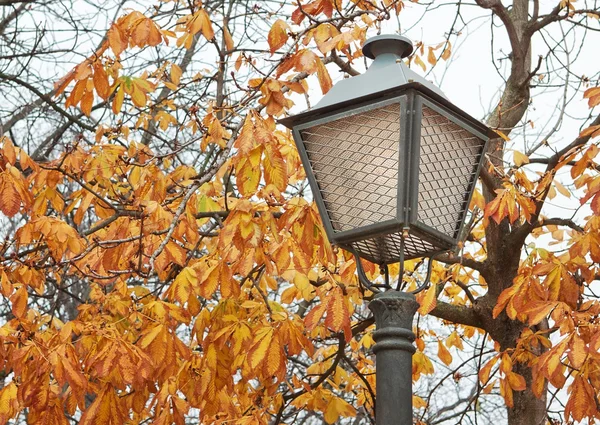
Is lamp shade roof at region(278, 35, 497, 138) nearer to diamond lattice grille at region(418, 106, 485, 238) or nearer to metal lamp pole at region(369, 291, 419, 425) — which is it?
diamond lattice grille at region(418, 106, 485, 238)

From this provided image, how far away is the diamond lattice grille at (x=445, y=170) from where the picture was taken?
2701 millimetres

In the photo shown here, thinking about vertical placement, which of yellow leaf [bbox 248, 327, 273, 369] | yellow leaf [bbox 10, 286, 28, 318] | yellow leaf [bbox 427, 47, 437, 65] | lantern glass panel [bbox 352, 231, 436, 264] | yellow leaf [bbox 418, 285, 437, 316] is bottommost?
lantern glass panel [bbox 352, 231, 436, 264]

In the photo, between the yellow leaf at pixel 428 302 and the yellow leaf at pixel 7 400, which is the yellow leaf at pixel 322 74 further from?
the yellow leaf at pixel 7 400

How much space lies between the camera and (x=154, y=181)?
543 cm

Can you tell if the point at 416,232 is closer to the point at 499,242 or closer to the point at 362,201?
the point at 362,201

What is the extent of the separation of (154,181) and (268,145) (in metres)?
1.82

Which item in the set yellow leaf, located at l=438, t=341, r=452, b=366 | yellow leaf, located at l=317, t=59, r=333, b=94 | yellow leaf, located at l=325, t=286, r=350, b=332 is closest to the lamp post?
yellow leaf, located at l=325, t=286, r=350, b=332

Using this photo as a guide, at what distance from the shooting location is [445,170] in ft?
9.16

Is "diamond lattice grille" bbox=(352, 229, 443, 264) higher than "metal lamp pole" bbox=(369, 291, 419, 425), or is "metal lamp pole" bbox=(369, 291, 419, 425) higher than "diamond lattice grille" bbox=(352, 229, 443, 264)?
"diamond lattice grille" bbox=(352, 229, 443, 264)

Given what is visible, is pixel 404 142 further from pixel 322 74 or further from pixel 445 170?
pixel 322 74

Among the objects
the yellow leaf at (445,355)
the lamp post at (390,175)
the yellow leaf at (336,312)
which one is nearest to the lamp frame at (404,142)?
the lamp post at (390,175)

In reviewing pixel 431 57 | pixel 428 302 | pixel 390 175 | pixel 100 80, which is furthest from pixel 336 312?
pixel 431 57

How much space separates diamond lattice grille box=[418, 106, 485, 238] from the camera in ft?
8.86

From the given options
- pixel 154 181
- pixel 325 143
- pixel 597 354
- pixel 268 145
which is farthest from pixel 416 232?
pixel 154 181
